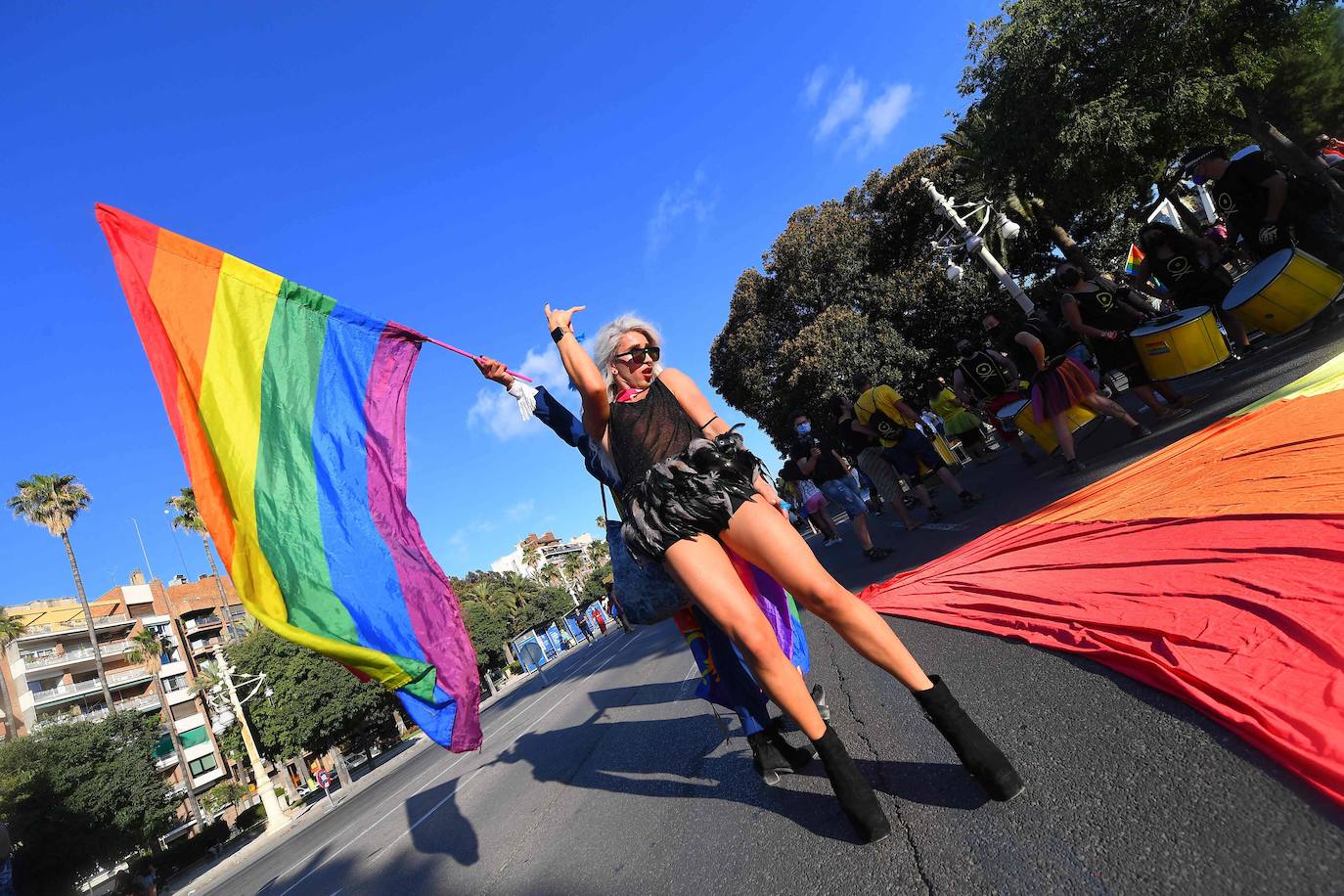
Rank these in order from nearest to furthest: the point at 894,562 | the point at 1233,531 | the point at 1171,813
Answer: the point at 1171,813 < the point at 1233,531 < the point at 894,562

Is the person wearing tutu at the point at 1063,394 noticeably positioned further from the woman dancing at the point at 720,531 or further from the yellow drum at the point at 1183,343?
the woman dancing at the point at 720,531

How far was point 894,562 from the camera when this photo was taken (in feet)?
20.7

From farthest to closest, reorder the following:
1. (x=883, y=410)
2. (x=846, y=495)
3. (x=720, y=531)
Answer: (x=883, y=410) < (x=846, y=495) < (x=720, y=531)

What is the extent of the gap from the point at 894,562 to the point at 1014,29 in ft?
36.7

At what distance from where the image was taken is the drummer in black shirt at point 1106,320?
621cm

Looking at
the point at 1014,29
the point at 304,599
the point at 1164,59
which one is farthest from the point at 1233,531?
the point at 1014,29

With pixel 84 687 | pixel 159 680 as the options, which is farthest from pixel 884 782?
pixel 159 680

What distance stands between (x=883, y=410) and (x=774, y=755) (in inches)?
235

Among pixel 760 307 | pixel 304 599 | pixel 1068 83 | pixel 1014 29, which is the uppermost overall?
pixel 760 307

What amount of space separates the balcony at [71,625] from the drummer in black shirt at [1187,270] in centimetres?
5937

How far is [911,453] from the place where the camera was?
8047 millimetres

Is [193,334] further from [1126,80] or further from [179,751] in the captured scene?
[179,751]

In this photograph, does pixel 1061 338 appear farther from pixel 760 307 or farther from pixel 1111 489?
pixel 760 307

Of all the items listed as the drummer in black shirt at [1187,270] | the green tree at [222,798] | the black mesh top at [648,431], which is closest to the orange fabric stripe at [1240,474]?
the black mesh top at [648,431]
